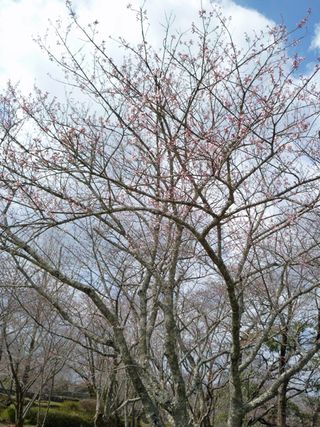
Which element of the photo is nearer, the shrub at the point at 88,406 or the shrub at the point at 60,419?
the shrub at the point at 60,419

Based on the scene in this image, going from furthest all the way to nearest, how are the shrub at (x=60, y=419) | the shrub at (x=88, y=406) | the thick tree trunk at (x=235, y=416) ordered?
1. the shrub at (x=88, y=406)
2. the shrub at (x=60, y=419)
3. the thick tree trunk at (x=235, y=416)

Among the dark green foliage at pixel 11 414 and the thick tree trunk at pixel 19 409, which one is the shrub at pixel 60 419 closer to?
the dark green foliage at pixel 11 414

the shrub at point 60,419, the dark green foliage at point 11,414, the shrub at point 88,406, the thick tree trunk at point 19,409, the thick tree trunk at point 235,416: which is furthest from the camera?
the shrub at point 88,406

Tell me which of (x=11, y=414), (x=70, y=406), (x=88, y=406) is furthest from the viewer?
(x=70, y=406)

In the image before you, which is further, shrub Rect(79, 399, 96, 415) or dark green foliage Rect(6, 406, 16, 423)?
shrub Rect(79, 399, 96, 415)

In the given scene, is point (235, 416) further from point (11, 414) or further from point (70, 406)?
point (70, 406)

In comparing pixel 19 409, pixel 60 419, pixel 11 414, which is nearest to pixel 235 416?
pixel 19 409

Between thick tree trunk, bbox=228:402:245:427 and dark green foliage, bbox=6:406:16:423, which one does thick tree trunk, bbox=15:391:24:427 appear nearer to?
thick tree trunk, bbox=228:402:245:427

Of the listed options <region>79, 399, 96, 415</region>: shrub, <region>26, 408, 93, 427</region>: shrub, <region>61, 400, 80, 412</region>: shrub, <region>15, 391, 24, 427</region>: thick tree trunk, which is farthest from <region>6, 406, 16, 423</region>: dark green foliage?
<region>15, 391, 24, 427</region>: thick tree trunk

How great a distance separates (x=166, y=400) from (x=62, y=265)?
5875 mm

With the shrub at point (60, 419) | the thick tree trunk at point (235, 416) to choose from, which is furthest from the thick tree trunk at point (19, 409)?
the shrub at point (60, 419)

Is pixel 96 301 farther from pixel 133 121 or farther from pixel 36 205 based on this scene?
pixel 133 121

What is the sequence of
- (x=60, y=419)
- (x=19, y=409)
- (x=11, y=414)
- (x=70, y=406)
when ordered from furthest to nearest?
(x=70, y=406), (x=60, y=419), (x=11, y=414), (x=19, y=409)

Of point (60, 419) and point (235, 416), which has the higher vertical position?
point (60, 419)
